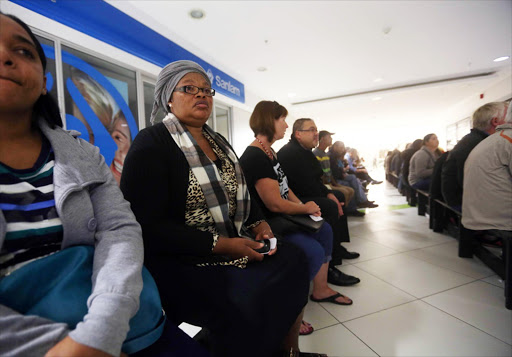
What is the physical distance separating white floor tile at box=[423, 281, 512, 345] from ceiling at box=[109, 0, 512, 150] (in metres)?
3.93

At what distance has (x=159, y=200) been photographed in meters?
1.00

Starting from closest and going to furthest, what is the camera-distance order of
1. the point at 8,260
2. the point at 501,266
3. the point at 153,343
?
the point at 8,260, the point at 153,343, the point at 501,266

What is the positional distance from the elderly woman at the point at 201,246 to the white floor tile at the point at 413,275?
1524 mm

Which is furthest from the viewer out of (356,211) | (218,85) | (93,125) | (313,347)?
(218,85)

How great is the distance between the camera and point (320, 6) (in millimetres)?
3730

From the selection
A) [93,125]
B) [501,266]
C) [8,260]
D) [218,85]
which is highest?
[218,85]

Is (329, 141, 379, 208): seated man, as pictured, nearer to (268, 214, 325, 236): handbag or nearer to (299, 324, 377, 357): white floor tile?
(268, 214, 325, 236): handbag

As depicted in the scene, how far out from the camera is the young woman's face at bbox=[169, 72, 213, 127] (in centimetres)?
121

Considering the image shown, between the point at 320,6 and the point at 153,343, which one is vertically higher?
the point at 320,6

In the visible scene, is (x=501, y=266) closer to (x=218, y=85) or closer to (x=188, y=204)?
(x=188, y=204)

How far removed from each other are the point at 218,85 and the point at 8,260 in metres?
5.75

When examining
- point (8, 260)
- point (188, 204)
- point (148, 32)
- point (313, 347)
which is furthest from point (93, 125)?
point (313, 347)

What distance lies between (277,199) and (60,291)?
127 cm

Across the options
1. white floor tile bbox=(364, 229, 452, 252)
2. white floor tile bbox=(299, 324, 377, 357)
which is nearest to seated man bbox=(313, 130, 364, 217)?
white floor tile bbox=(364, 229, 452, 252)
